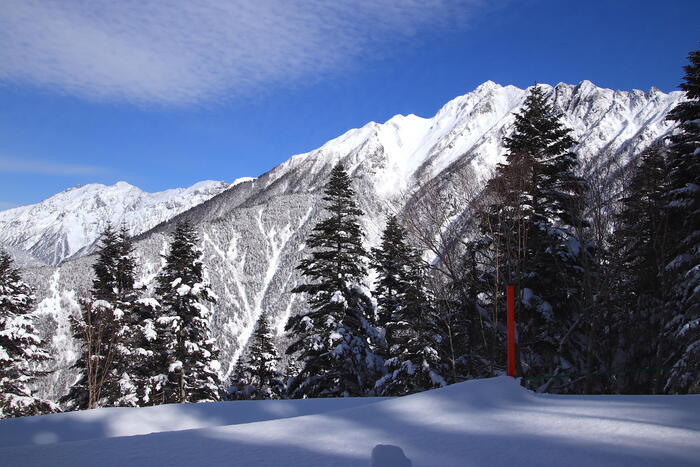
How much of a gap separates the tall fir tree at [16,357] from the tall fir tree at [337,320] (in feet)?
28.7

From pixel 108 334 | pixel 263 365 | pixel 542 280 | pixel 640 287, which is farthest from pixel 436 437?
pixel 263 365

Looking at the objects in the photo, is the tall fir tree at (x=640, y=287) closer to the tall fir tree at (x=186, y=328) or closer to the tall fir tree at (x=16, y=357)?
the tall fir tree at (x=186, y=328)

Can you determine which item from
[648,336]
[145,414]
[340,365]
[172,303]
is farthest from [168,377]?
[648,336]

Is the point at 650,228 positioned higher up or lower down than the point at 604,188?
lower down

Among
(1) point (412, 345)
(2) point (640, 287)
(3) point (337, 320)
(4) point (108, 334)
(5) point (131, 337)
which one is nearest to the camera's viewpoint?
(2) point (640, 287)

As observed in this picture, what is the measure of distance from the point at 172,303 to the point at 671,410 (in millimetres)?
16620

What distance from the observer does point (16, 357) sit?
52.4 ft

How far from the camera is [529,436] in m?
4.24

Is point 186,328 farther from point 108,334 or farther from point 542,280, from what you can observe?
point 542,280

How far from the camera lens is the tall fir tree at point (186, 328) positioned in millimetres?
17656

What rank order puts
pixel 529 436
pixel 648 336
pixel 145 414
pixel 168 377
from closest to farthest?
pixel 529 436
pixel 145 414
pixel 648 336
pixel 168 377

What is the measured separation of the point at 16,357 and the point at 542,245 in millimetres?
18276

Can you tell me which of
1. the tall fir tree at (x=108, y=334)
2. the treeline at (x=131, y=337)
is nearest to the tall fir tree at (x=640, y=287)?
the treeline at (x=131, y=337)

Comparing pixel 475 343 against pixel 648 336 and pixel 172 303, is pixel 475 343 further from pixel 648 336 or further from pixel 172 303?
pixel 172 303
